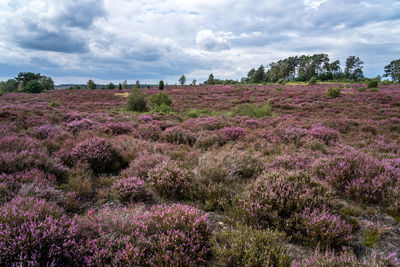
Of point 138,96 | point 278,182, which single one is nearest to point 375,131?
point 278,182

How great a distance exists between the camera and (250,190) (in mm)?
3787

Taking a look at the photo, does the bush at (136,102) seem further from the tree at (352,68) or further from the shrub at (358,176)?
the tree at (352,68)

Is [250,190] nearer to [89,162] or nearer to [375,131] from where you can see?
[89,162]

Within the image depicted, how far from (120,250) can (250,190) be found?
239 cm

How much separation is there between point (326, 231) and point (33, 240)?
364cm

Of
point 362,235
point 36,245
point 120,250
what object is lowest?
point 362,235

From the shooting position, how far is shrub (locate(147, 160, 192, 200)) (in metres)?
4.17

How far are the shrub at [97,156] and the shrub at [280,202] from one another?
12.7ft

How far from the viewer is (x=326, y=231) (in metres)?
2.72

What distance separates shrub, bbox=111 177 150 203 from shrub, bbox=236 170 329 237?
1922 mm

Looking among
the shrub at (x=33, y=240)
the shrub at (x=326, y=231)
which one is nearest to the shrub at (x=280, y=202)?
the shrub at (x=326, y=231)

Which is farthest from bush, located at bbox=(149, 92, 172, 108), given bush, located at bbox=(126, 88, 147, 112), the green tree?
the green tree

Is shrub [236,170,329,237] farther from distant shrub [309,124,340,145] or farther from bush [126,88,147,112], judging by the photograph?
bush [126,88,147,112]

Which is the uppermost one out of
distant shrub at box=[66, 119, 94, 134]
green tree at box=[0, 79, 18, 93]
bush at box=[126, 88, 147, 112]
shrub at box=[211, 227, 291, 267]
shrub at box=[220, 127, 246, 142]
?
green tree at box=[0, 79, 18, 93]
